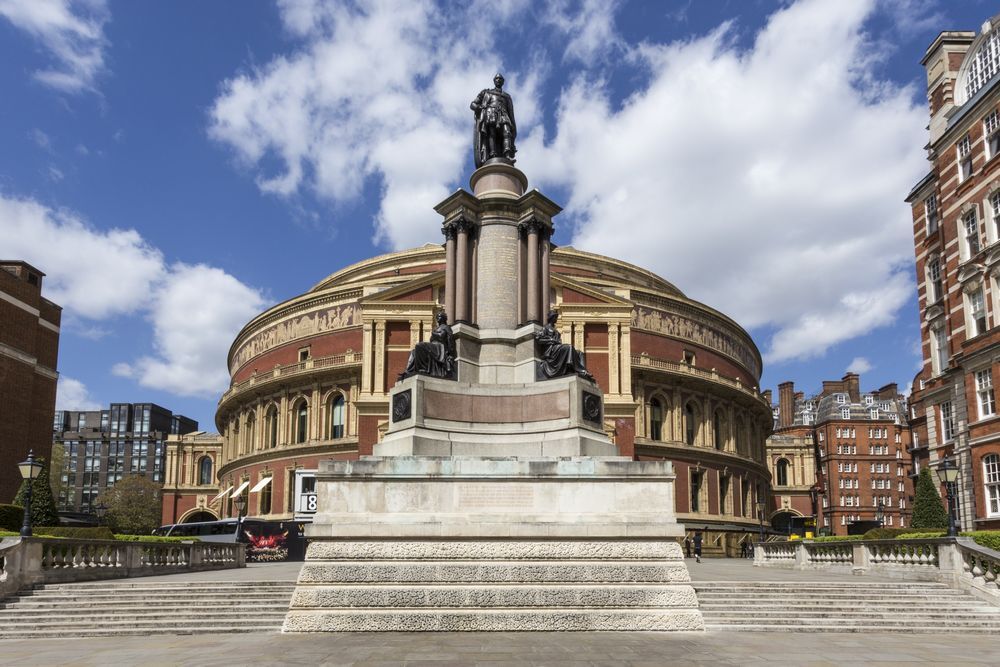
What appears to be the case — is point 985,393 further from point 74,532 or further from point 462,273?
point 74,532

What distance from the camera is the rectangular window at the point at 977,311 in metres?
35.3

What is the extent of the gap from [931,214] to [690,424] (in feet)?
76.8

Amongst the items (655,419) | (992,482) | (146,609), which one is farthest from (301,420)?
(146,609)

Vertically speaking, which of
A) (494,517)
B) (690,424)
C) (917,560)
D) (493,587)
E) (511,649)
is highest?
(690,424)

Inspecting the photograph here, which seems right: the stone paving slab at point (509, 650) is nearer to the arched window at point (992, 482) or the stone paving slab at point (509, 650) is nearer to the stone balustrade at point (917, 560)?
the stone balustrade at point (917, 560)

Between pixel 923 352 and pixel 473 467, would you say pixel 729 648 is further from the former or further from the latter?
pixel 923 352

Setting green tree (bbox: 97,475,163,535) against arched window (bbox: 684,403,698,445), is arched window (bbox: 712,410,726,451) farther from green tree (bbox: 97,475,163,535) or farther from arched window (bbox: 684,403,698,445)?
green tree (bbox: 97,475,163,535)

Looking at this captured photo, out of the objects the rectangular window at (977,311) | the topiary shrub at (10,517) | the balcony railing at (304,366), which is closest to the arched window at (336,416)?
the balcony railing at (304,366)

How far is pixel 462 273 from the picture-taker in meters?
17.9

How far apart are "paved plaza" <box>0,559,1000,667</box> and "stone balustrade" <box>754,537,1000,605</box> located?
4947 mm

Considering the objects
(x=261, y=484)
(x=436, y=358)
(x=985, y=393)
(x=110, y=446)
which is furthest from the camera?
(x=110, y=446)

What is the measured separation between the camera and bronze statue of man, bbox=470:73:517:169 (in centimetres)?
1928

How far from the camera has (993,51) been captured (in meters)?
36.5

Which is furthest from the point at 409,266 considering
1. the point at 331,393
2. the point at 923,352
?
the point at 923,352
